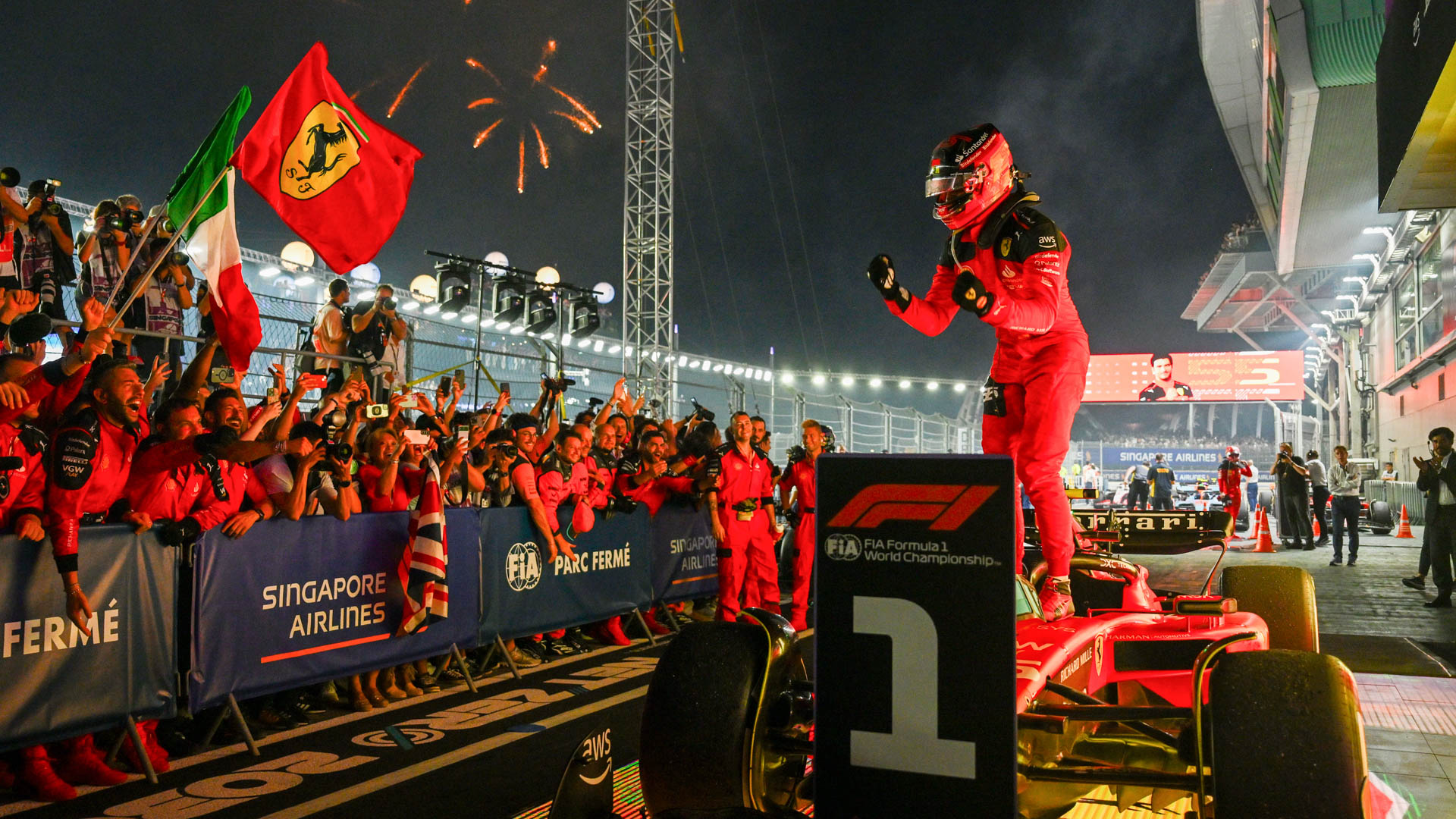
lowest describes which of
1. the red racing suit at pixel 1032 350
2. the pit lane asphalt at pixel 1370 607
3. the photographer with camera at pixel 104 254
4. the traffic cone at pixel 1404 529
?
the pit lane asphalt at pixel 1370 607

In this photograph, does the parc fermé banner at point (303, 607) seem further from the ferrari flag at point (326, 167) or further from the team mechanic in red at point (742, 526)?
the team mechanic in red at point (742, 526)

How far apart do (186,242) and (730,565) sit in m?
4.69

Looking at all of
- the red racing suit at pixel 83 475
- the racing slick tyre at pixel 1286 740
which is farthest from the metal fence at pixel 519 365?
the racing slick tyre at pixel 1286 740

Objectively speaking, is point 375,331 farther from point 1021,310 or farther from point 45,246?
point 1021,310

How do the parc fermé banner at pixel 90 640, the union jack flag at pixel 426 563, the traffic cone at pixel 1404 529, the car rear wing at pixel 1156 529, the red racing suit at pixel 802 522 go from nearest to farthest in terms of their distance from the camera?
the parc fermé banner at pixel 90 640 → the car rear wing at pixel 1156 529 → the union jack flag at pixel 426 563 → the red racing suit at pixel 802 522 → the traffic cone at pixel 1404 529

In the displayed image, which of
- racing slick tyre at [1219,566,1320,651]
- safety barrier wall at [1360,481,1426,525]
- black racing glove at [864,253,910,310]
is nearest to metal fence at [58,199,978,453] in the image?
black racing glove at [864,253,910,310]

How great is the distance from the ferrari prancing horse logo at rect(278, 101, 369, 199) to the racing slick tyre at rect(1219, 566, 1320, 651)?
6.10 metres

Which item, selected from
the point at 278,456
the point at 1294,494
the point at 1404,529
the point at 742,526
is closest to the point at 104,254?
the point at 278,456

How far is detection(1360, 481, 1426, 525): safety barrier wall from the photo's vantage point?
21.2 meters

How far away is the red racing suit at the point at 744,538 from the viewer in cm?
800

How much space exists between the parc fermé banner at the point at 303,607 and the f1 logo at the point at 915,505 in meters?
3.80

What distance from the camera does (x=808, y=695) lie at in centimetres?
284

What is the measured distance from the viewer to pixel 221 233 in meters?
5.82

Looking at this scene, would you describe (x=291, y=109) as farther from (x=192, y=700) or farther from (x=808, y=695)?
(x=808, y=695)
